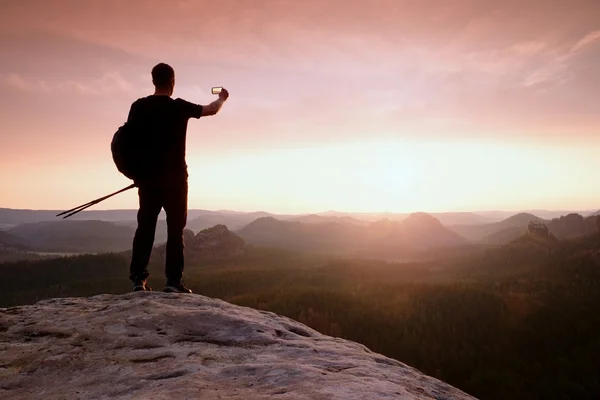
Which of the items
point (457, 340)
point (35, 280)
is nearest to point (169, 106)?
point (457, 340)

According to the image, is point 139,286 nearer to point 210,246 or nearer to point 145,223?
point 145,223

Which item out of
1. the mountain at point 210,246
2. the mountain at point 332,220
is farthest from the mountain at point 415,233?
the mountain at point 332,220

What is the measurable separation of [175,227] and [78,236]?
302 feet

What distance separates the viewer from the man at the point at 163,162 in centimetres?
549

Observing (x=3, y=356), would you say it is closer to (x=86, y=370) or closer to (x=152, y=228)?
(x=86, y=370)

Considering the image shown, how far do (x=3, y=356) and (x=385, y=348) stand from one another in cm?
776

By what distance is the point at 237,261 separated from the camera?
29.3 m

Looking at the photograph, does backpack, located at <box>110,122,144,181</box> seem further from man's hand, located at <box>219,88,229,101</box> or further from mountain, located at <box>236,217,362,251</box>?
mountain, located at <box>236,217,362,251</box>

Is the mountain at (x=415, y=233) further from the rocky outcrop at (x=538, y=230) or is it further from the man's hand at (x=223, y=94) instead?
the man's hand at (x=223, y=94)

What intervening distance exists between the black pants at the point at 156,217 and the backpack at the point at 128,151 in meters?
0.29

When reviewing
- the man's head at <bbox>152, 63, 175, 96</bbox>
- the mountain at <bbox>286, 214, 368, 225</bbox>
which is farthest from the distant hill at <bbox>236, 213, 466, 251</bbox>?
the man's head at <bbox>152, 63, 175, 96</bbox>

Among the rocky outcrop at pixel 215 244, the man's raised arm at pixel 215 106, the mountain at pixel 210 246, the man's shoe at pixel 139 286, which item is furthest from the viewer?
A: the rocky outcrop at pixel 215 244

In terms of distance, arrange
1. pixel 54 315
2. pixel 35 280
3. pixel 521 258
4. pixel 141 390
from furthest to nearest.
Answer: pixel 35 280 → pixel 521 258 → pixel 54 315 → pixel 141 390

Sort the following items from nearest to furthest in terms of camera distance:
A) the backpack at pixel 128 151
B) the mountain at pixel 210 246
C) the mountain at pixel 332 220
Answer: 1. the backpack at pixel 128 151
2. the mountain at pixel 210 246
3. the mountain at pixel 332 220
